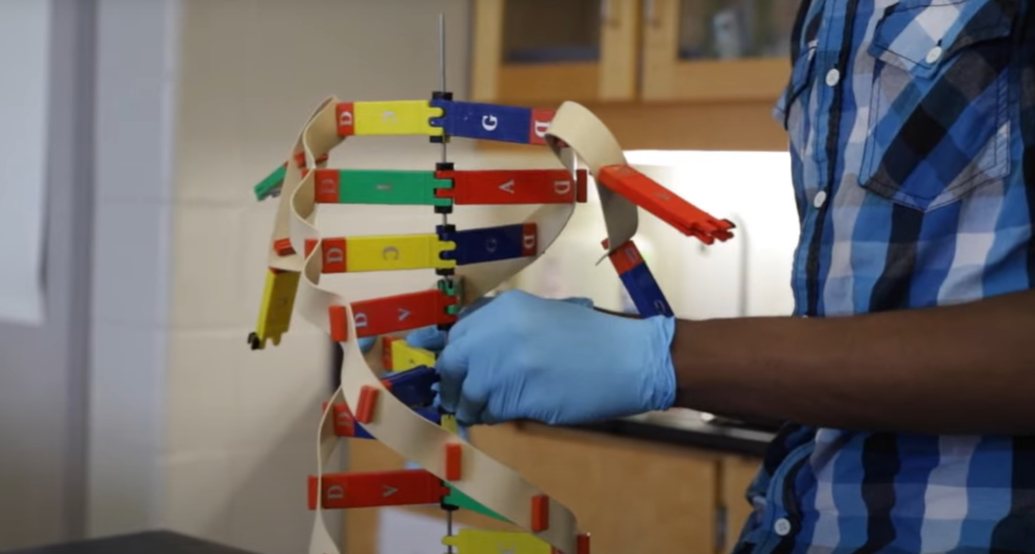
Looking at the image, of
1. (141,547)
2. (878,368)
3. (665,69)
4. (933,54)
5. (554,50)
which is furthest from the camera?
(554,50)

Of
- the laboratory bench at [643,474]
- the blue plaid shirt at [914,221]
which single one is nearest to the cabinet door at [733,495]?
the laboratory bench at [643,474]

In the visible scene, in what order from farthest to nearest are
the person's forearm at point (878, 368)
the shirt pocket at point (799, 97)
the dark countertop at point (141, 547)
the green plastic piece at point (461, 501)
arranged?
1. the dark countertop at point (141, 547)
2. the shirt pocket at point (799, 97)
3. the green plastic piece at point (461, 501)
4. the person's forearm at point (878, 368)

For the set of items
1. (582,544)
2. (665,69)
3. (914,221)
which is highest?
(665,69)

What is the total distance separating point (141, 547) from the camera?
4.38 ft

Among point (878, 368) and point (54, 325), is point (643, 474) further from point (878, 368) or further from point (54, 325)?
point (878, 368)

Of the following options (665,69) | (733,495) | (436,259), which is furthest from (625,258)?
(665,69)

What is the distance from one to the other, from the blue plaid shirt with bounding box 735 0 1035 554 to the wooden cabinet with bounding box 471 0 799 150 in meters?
1.08

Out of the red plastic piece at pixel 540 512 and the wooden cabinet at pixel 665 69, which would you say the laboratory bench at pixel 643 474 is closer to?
the wooden cabinet at pixel 665 69

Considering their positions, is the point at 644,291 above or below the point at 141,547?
above

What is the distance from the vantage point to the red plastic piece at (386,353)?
94 centimetres

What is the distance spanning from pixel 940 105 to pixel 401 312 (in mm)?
392

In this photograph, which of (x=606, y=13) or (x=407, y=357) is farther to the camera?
(x=606, y=13)

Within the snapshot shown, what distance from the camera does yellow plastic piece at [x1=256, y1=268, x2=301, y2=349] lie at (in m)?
0.95

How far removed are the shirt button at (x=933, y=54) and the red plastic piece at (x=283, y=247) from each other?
0.46 meters
